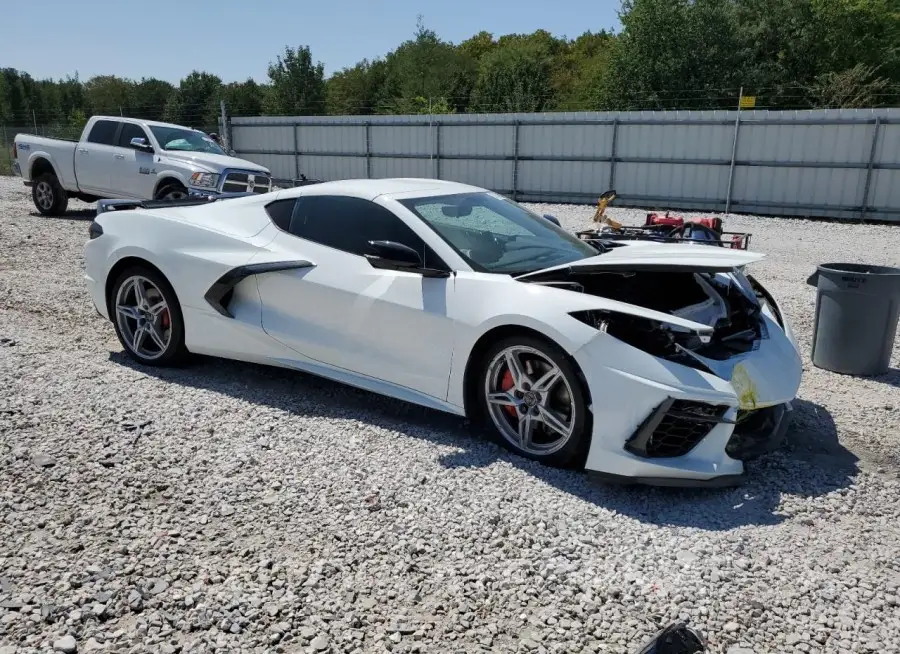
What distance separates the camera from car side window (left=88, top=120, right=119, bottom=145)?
1321cm

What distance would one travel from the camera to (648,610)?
268 centimetres

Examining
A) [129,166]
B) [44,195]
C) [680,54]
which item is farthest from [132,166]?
[680,54]

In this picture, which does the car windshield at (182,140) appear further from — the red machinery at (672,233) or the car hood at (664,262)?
the car hood at (664,262)

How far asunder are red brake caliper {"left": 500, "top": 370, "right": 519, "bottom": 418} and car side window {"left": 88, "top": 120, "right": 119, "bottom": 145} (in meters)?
11.8

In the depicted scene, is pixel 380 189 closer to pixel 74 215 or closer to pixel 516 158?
pixel 74 215

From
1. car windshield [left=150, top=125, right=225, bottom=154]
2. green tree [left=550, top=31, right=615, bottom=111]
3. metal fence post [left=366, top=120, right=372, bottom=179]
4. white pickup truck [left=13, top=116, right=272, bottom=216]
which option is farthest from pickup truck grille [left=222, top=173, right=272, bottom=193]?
green tree [left=550, top=31, right=615, bottom=111]

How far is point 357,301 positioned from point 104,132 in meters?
11.3

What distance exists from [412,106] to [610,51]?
11.1 m

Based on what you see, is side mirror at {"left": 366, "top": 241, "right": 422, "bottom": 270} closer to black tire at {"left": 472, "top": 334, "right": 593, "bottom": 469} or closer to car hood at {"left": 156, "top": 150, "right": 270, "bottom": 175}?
black tire at {"left": 472, "top": 334, "right": 593, "bottom": 469}

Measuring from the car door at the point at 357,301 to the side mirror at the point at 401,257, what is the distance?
0.12 ft

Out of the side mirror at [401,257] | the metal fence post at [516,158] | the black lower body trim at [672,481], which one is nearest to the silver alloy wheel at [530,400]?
the black lower body trim at [672,481]

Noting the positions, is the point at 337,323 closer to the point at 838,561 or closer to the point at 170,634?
the point at 170,634

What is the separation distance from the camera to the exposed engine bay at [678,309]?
11.7 feet

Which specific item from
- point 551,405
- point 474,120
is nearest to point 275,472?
point 551,405
